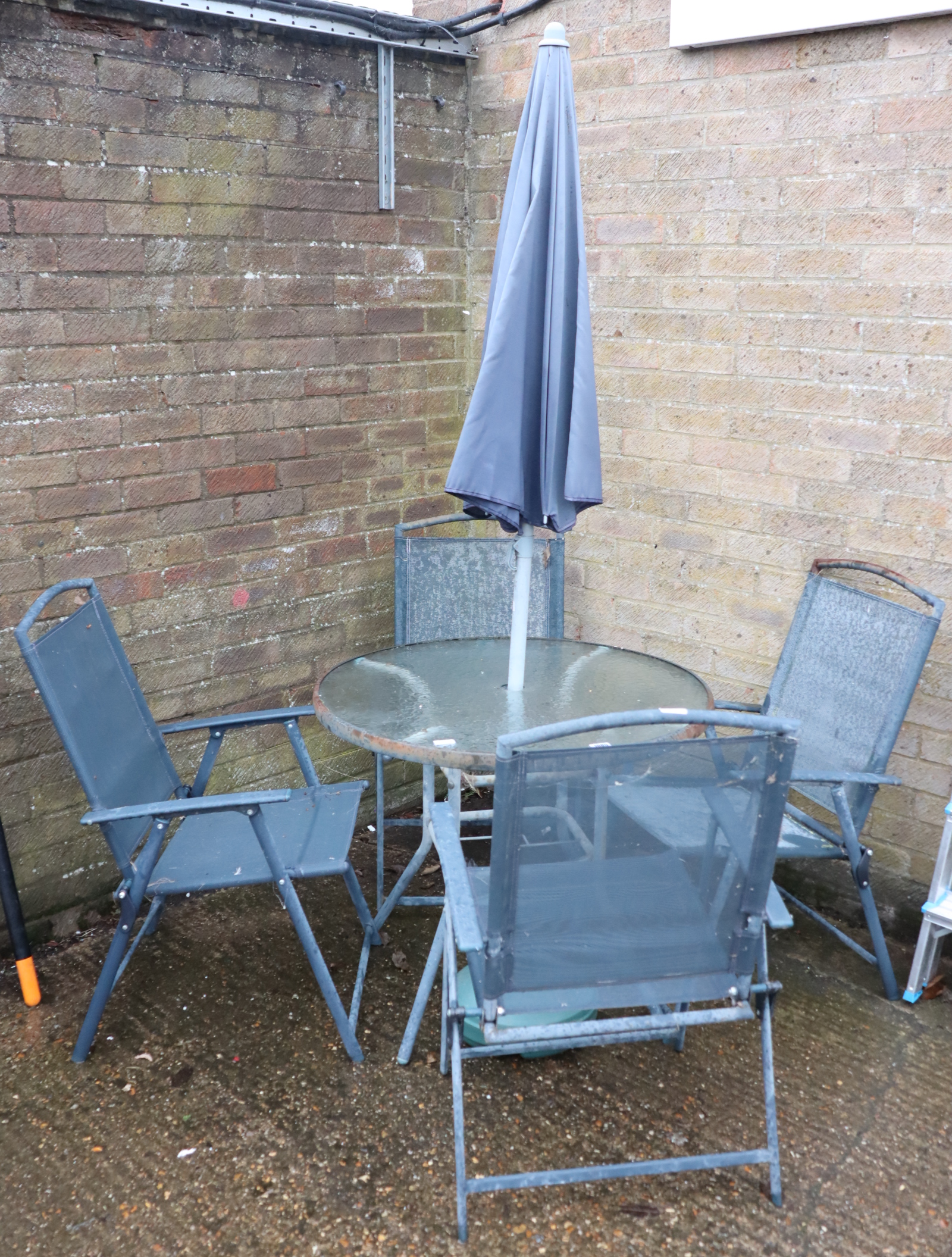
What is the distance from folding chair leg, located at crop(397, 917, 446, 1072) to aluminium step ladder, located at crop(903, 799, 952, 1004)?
1336 millimetres

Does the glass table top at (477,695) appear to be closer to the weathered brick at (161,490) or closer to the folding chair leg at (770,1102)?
the folding chair leg at (770,1102)

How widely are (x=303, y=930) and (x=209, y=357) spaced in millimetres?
1883

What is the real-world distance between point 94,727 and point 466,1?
10.2ft

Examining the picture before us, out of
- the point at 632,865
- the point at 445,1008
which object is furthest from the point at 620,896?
the point at 445,1008

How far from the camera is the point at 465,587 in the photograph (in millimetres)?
4016

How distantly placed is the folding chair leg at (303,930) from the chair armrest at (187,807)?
34 millimetres

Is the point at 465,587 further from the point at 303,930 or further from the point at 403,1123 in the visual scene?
the point at 403,1123

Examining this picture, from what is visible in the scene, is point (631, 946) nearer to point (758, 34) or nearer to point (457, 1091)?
point (457, 1091)

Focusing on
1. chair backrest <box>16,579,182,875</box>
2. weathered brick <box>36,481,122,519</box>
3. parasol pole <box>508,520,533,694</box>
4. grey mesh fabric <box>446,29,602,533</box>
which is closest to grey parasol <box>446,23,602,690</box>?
grey mesh fabric <box>446,29,602,533</box>

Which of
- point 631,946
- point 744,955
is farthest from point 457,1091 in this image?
point 744,955

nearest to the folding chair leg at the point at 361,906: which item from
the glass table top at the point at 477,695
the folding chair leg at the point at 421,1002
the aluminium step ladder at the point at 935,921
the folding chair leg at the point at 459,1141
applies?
the folding chair leg at the point at 421,1002

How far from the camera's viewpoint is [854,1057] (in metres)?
2.95

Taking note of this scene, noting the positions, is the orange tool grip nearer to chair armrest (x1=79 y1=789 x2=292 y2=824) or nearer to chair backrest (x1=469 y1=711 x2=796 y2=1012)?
chair armrest (x1=79 y1=789 x2=292 y2=824)

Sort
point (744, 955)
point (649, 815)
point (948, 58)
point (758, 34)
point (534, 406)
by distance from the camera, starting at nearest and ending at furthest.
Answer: point (649, 815)
point (744, 955)
point (534, 406)
point (948, 58)
point (758, 34)
